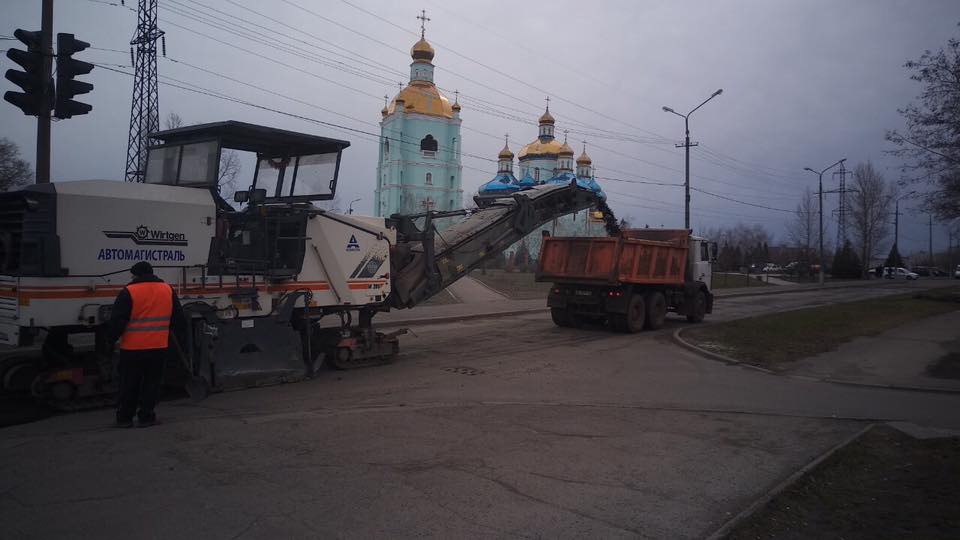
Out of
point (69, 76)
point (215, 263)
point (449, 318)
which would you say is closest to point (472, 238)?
point (215, 263)

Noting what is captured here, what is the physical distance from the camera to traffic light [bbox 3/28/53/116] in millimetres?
9289

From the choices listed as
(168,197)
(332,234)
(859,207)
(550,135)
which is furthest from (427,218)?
(859,207)

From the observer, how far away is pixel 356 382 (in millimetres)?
9156

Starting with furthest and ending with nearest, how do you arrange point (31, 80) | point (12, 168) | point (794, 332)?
1. point (12, 168)
2. point (794, 332)
3. point (31, 80)

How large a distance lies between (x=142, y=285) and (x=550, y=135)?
62.7 metres

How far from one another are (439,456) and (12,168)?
116 ft

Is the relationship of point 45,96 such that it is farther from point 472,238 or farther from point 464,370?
point 464,370

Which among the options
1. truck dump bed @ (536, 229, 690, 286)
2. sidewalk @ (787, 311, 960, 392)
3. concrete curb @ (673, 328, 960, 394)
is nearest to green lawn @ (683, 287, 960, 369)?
concrete curb @ (673, 328, 960, 394)

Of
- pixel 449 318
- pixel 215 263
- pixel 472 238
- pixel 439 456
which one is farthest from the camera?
pixel 449 318

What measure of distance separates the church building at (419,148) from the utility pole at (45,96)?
4509 cm

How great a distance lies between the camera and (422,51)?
5525 centimetres

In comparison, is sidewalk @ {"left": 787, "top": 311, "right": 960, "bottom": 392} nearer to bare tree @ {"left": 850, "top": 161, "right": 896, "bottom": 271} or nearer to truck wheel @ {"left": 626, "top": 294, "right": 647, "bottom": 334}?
truck wheel @ {"left": 626, "top": 294, "right": 647, "bottom": 334}

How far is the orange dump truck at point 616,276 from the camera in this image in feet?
50.0

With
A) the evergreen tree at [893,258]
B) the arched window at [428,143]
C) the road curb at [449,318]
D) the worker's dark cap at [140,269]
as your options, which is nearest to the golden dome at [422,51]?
the arched window at [428,143]
